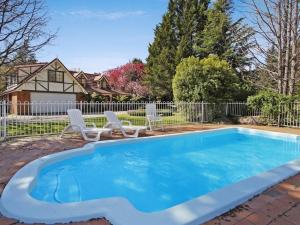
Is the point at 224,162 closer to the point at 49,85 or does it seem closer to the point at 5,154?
the point at 5,154

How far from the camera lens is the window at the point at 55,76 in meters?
34.8

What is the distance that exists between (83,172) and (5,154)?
7.52ft

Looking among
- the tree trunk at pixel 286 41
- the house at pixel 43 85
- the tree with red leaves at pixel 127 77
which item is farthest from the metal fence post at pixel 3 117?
the tree with red leaves at pixel 127 77

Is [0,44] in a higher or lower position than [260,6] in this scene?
lower

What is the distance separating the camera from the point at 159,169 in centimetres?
781

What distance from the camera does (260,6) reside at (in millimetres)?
19438

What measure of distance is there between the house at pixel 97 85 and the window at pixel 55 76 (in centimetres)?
456

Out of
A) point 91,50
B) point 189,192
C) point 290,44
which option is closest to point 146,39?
point 91,50

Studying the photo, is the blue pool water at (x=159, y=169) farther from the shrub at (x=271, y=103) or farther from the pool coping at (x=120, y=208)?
the shrub at (x=271, y=103)

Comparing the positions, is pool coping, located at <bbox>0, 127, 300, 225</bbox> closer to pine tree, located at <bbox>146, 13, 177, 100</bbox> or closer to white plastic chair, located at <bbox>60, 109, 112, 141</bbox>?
white plastic chair, located at <bbox>60, 109, 112, 141</bbox>

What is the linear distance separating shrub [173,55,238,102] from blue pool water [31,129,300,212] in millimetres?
6204

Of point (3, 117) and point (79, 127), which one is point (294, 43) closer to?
point (79, 127)

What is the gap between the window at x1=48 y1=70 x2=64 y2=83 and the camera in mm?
34750

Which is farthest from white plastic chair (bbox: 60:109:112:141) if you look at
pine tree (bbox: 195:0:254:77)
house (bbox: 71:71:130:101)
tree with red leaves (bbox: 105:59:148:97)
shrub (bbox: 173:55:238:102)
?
tree with red leaves (bbox: 105:59:148:97)
